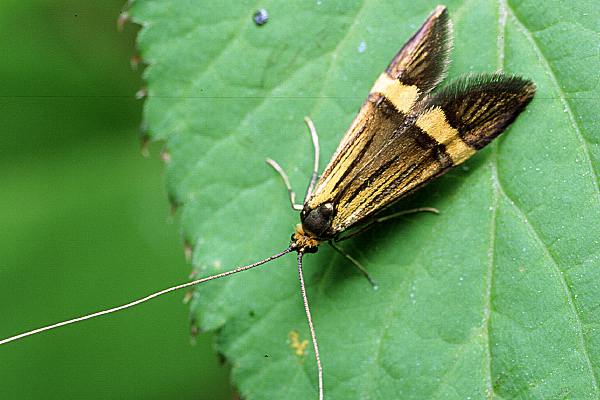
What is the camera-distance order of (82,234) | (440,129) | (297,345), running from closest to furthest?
(440,129) < (297,345) < (82,234)

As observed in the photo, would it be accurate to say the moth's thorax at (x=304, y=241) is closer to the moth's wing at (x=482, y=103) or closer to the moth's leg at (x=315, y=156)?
the moth's leg at (x=315, y=156)

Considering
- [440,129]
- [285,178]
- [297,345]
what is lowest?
[297,345]

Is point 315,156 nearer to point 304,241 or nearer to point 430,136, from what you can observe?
point 304,241

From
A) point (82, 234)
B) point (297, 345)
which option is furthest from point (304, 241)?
point (82, 234)

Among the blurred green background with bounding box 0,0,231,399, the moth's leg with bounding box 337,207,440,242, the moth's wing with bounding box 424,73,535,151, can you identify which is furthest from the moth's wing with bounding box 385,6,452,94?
the blurred green background with bounding box 0,0,231,399

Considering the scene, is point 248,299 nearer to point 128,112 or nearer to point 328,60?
point 328,60

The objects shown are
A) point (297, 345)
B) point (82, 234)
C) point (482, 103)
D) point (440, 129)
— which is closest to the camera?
point (482, 103)

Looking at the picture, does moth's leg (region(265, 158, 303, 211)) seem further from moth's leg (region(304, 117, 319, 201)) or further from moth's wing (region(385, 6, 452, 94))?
moth's wing (region(385, 6, 452, 94))
